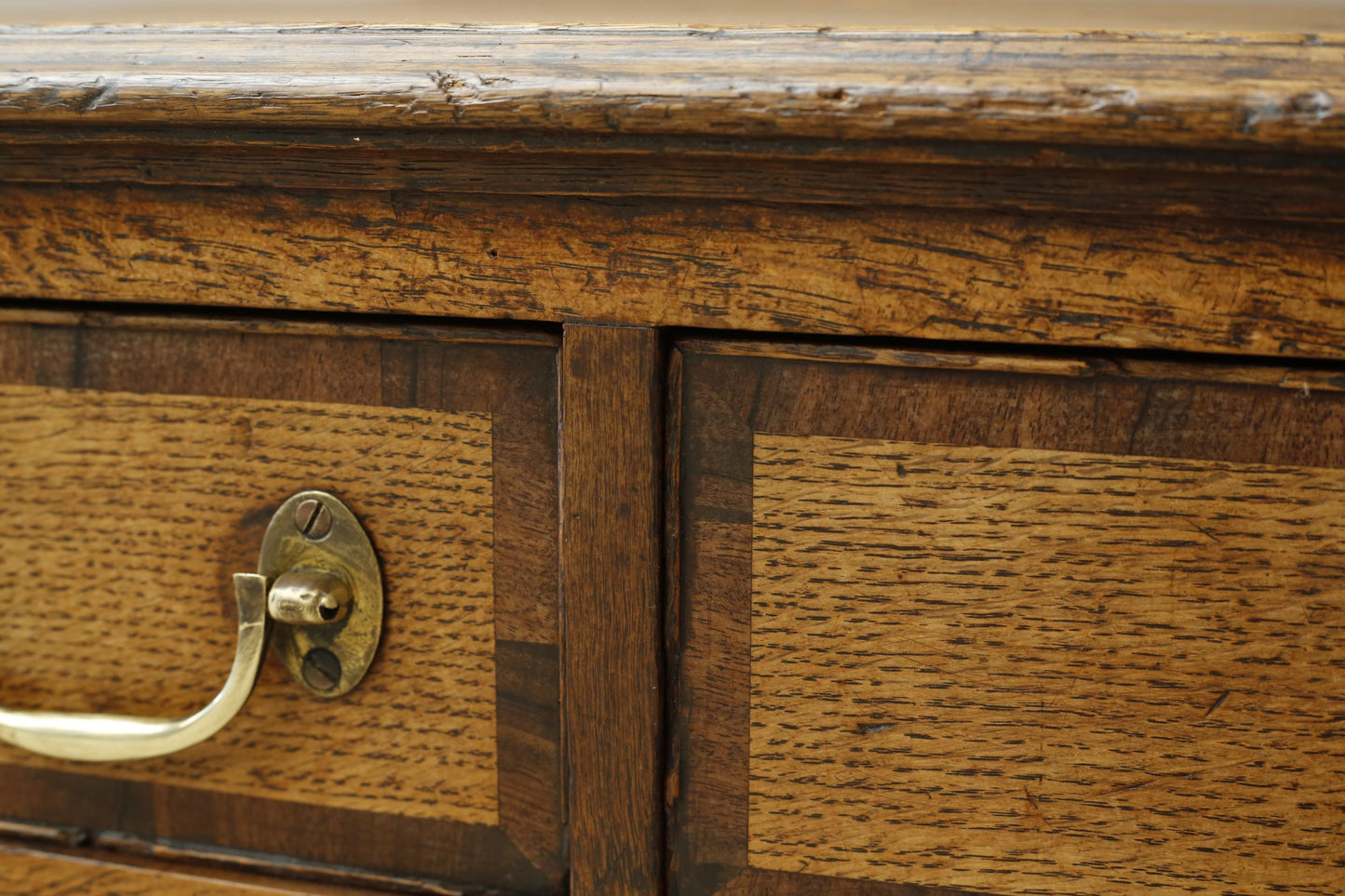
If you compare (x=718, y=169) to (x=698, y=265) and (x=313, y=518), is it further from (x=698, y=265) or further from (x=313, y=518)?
(x=313, y=518)

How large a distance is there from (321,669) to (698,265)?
0.19 m

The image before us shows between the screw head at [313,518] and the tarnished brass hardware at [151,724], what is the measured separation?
22 mm

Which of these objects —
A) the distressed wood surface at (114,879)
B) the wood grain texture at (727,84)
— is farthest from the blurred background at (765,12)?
the distressed wood surface at (114,879)

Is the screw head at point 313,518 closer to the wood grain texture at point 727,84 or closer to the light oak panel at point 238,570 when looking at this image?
the light oak panel at point 238,570

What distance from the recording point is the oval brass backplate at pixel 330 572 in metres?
0.37

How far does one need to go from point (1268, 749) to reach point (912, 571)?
0.11m

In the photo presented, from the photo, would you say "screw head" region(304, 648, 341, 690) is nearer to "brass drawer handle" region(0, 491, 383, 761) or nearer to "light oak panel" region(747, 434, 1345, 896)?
"brass drawer handle" region(0, 491, 383, 761)

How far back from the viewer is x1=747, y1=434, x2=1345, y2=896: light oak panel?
1.02ft

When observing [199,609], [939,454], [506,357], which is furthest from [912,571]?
[199,609]

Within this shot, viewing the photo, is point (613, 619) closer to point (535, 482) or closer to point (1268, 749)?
point (535, 482)

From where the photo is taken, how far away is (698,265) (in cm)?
32

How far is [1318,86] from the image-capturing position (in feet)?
0.87

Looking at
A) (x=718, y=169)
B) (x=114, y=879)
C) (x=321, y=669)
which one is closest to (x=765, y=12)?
(x=718, y=169)

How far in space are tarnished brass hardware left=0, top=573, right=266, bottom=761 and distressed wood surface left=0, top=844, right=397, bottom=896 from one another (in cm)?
6
